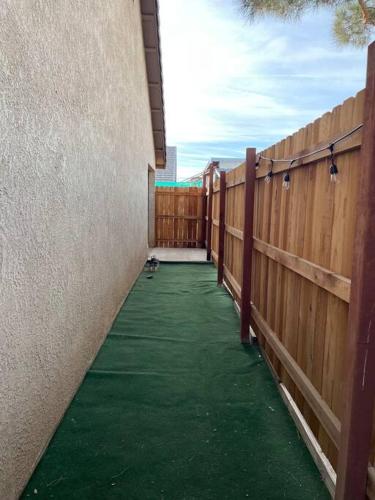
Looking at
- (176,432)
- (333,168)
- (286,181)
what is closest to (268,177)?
(286,181)

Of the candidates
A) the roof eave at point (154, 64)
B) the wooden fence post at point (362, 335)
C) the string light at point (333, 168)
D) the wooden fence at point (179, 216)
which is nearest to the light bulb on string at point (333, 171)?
the string light at point (333, 168)

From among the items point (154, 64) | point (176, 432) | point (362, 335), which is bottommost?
point (176, 432)

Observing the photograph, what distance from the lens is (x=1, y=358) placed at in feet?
4.66

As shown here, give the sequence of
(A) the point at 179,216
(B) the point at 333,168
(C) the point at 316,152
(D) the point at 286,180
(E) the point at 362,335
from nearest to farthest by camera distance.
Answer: (E) the point at 362,335
(B) the point at 333,168
(C) the point at 316,152
(D) the point at 286,180
(A) the point at 179,216

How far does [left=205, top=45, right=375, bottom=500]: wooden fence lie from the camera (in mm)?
1450

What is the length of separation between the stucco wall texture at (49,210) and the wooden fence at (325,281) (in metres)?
1.40

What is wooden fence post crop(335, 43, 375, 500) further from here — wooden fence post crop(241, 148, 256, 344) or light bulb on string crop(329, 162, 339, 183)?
wooden fence post crop(241, 148, 256, 344)

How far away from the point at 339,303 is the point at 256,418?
3.37 feet

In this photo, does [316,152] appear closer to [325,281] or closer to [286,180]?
[286,180]

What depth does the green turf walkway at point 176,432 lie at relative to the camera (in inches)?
69.1

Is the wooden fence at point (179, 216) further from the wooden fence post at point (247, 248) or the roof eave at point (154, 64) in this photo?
the wooden fence post at point (247, 248)

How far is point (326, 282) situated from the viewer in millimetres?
1885

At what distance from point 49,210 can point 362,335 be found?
159 centimetres

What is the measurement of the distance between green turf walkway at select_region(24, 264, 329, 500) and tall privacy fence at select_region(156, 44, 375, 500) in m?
0.19
